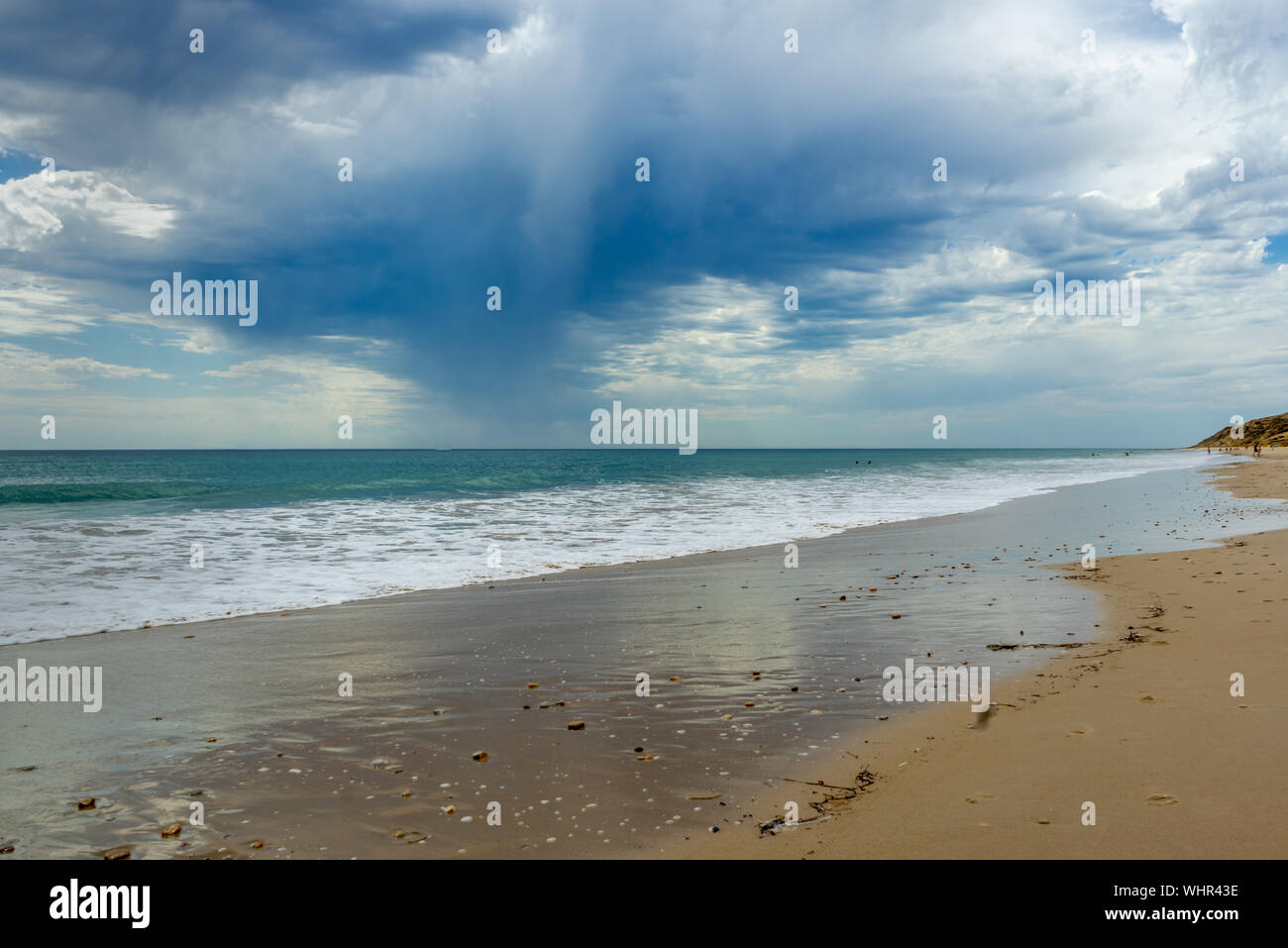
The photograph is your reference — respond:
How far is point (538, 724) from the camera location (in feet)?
21.1

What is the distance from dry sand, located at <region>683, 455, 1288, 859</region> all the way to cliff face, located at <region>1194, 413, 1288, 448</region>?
4978 inches

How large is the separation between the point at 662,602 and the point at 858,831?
767 centimetres

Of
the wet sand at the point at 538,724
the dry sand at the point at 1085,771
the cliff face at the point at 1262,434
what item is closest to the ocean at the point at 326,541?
the wet sand at the point at 538,724

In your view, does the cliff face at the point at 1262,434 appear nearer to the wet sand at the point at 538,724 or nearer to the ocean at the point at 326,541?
the ocean at the point at 326,541

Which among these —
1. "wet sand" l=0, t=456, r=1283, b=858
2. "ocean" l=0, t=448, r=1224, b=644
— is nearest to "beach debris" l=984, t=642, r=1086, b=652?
"wet sand" l=0, t=456, r=1283, b=858

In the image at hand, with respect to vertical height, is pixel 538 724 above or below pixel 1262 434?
below

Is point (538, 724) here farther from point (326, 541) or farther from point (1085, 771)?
point (326, 541)

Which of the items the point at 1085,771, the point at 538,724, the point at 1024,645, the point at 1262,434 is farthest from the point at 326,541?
the point at 1262,434

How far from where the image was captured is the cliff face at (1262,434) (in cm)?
11131

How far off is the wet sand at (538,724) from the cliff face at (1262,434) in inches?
4977

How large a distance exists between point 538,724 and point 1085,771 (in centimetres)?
415

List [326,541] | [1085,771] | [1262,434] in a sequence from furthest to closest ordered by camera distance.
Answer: [1262,434] → [326,541] → [1085,771]
